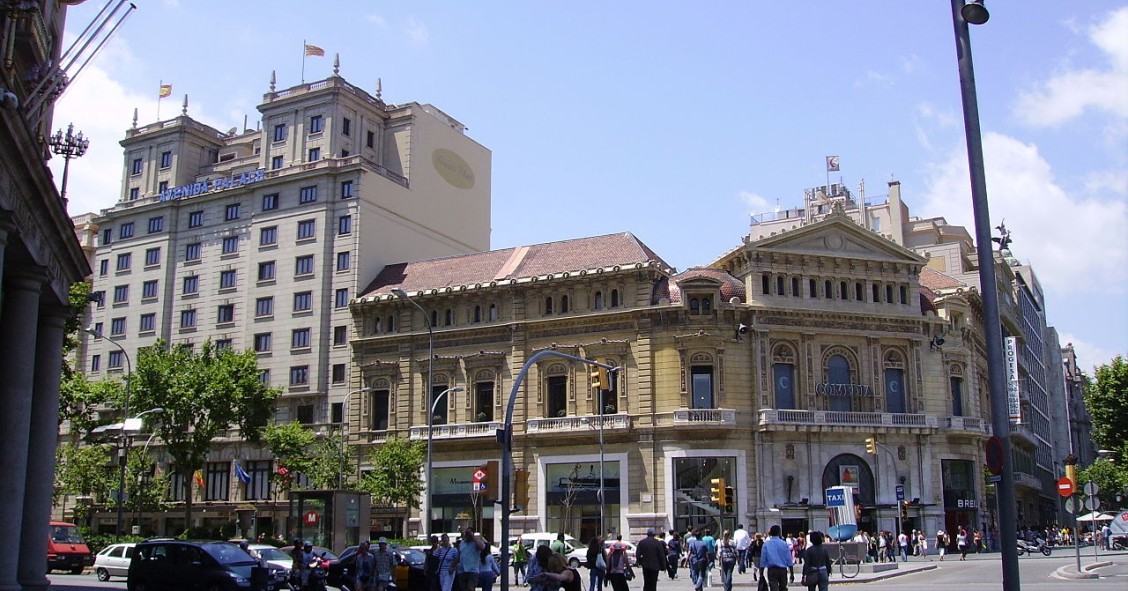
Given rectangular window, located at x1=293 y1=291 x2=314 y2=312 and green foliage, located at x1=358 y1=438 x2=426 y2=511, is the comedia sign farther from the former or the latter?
green foliage, located at x1=358 y1=438 x2=426 y2=511

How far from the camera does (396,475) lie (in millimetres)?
56469

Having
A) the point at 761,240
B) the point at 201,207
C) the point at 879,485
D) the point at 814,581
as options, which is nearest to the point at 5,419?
the point at 814,581

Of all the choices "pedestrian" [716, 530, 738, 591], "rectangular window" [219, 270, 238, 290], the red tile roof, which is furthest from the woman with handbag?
"rectangular window" [219, 270, 238, 290]

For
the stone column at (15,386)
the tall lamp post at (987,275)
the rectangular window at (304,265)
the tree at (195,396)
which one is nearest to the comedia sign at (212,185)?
the rectangular window at (304,265)

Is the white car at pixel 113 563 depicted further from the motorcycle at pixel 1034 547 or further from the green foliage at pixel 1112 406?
the green foliage at pixel 1112 406

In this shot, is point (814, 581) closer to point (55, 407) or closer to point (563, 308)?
point (55, 407)

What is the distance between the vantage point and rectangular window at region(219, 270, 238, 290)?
70812 mm

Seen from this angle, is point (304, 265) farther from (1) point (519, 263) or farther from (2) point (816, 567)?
(2) point (816, 567)

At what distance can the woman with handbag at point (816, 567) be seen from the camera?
21672 millimetres

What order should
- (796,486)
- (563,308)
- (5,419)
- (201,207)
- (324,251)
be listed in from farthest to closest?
(201,207), (324,251), (563,308), (796,486), (5,419)

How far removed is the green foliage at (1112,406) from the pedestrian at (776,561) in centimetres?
4041

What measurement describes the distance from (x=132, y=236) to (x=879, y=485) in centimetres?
5306

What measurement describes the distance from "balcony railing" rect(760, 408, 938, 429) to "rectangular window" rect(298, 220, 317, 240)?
30683 millimetres

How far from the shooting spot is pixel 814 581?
21.7m
